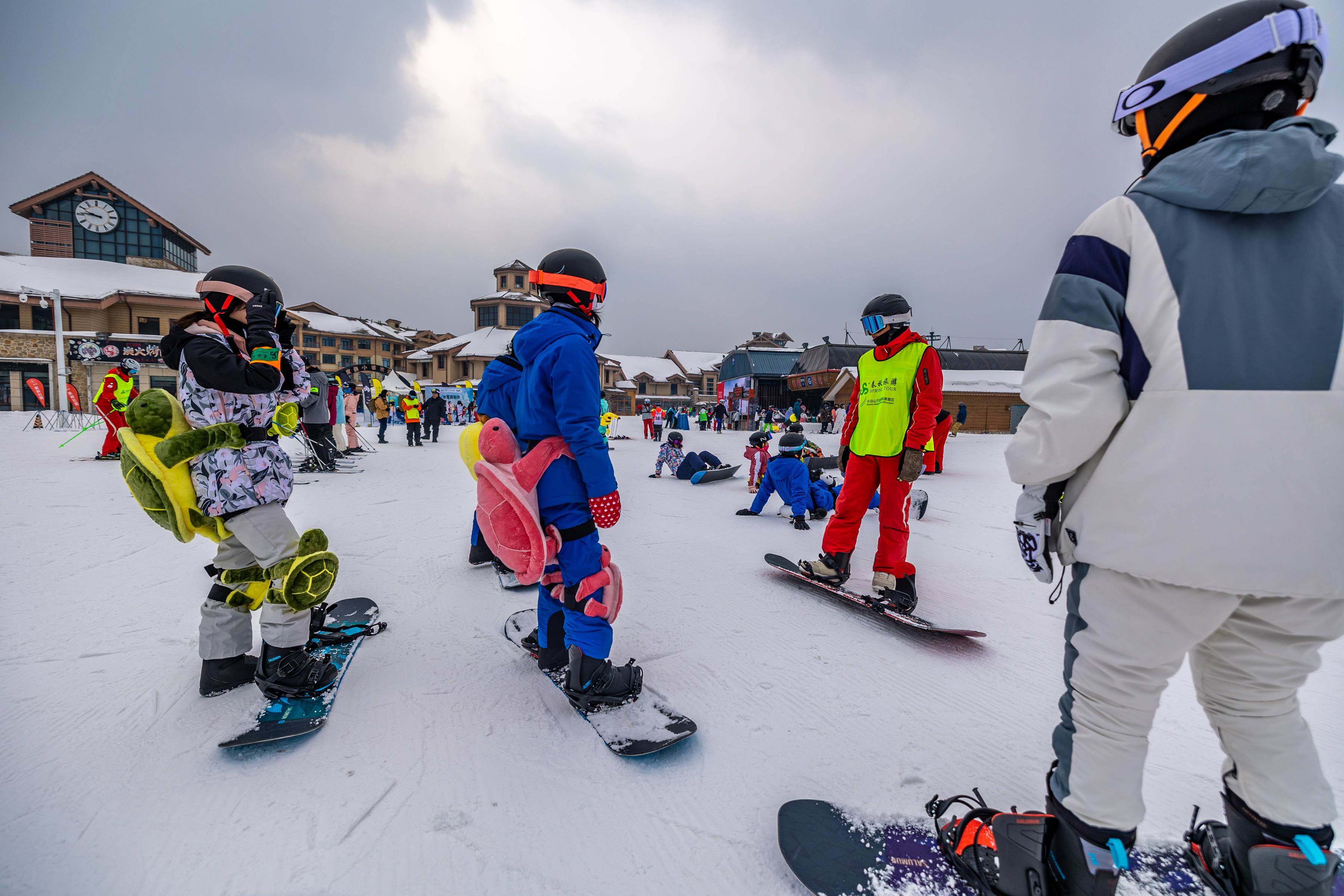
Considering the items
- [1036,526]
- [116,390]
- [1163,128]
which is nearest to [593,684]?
[1036,526]

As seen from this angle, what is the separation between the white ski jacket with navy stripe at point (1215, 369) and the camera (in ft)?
3.19

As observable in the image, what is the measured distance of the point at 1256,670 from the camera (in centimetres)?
107

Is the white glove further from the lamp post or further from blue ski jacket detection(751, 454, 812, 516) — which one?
the lamp post

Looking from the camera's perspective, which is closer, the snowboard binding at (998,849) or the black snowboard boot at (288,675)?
the snowboard binding at (998,849)

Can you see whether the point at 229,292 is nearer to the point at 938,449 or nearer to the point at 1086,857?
the point at 1086,857

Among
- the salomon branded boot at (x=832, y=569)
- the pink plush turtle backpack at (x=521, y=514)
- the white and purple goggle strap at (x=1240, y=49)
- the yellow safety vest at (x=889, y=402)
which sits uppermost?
the white and purple goggle strap at (x=1240, y=49)

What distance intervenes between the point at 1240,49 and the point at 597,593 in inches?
90.4

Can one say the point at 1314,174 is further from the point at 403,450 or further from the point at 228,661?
the point at 403,450

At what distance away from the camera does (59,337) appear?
23141 millimetres

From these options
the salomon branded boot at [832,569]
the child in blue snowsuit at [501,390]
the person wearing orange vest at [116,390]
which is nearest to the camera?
the child in blue snowsuit at [501,390]

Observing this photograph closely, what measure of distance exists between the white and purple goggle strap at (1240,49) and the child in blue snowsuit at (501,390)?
2.12 m

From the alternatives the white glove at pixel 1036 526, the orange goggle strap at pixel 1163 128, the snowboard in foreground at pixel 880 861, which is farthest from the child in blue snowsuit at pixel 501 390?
the orange goggle strap at pixel 1163 128

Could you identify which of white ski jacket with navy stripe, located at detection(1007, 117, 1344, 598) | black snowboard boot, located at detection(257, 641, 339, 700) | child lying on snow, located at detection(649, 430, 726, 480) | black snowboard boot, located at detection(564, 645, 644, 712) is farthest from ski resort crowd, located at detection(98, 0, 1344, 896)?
child lying on snow, located at detection(649, 430, 726, 480)

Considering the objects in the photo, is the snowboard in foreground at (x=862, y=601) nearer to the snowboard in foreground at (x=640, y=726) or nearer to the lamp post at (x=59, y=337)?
the snowboard in foreground at (x=640, y=726)
